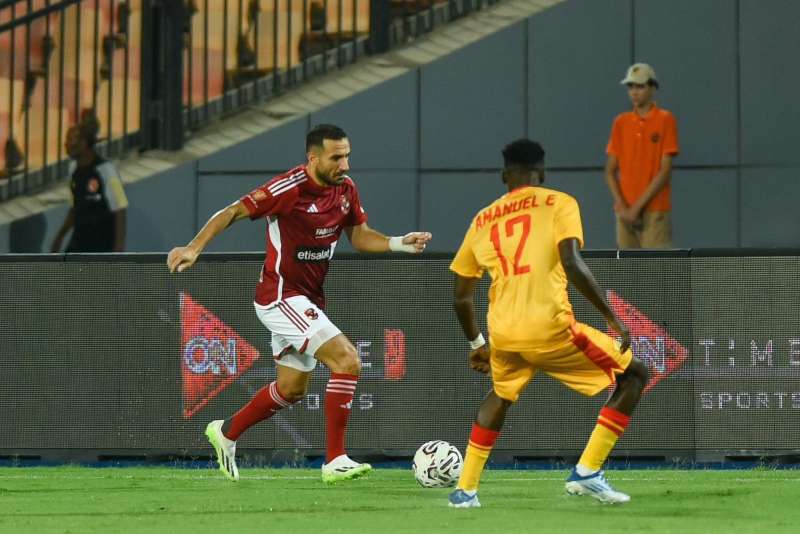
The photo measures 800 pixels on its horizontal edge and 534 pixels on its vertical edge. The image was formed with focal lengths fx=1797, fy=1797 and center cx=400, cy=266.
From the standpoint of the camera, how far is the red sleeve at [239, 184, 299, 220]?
11148 mm

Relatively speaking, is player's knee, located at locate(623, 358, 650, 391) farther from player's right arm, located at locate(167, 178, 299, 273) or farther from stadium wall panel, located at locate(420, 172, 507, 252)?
stadium wall panel, located at locate(420, 172, 507, 252)

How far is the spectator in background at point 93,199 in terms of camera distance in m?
16.6

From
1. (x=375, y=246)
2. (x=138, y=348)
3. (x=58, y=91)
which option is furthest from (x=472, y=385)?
(x=58, y=91)

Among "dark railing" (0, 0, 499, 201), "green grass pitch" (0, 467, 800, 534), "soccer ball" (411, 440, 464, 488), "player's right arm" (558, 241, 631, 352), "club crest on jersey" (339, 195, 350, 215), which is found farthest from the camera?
"dark railing" (0, 0, 499, 201)

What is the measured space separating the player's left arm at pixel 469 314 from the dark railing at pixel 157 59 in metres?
9.02

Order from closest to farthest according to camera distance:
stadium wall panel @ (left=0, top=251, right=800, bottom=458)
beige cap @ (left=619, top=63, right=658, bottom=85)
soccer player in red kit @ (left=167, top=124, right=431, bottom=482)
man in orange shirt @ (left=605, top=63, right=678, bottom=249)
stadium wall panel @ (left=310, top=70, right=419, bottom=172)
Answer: soccer player in red kit @ (left=167, top=124, right=431, bottom=482), stadium wall panel @ (left=0, top=251, right=800, bottom=458), beige cap @ (left=619, top=63, right=658, bottom=85), man in orange shirt @ (left=605, top=63, right=678, bottom=249), stadium wall panel @ (left=310, top=70, right=419, bottom=172)

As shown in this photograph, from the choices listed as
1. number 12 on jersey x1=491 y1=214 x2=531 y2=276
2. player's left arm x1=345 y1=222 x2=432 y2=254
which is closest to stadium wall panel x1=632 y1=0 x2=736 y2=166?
player's left arm x1=345 y1=222 x2=432 y2=254

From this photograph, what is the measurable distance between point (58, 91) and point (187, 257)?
8574 millimetres

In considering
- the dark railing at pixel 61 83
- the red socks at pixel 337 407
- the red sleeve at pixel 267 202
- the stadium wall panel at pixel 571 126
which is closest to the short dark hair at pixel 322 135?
the red sleeve at pixel 267 202

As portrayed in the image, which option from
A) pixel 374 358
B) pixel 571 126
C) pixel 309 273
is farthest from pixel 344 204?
pixel 571 126

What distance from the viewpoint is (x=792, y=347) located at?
12.2m

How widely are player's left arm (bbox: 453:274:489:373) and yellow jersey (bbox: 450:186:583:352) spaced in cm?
25

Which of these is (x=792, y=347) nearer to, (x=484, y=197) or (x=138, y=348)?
(x=138, y=348)

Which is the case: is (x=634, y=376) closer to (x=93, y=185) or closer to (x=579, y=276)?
(x=579, y=276)
